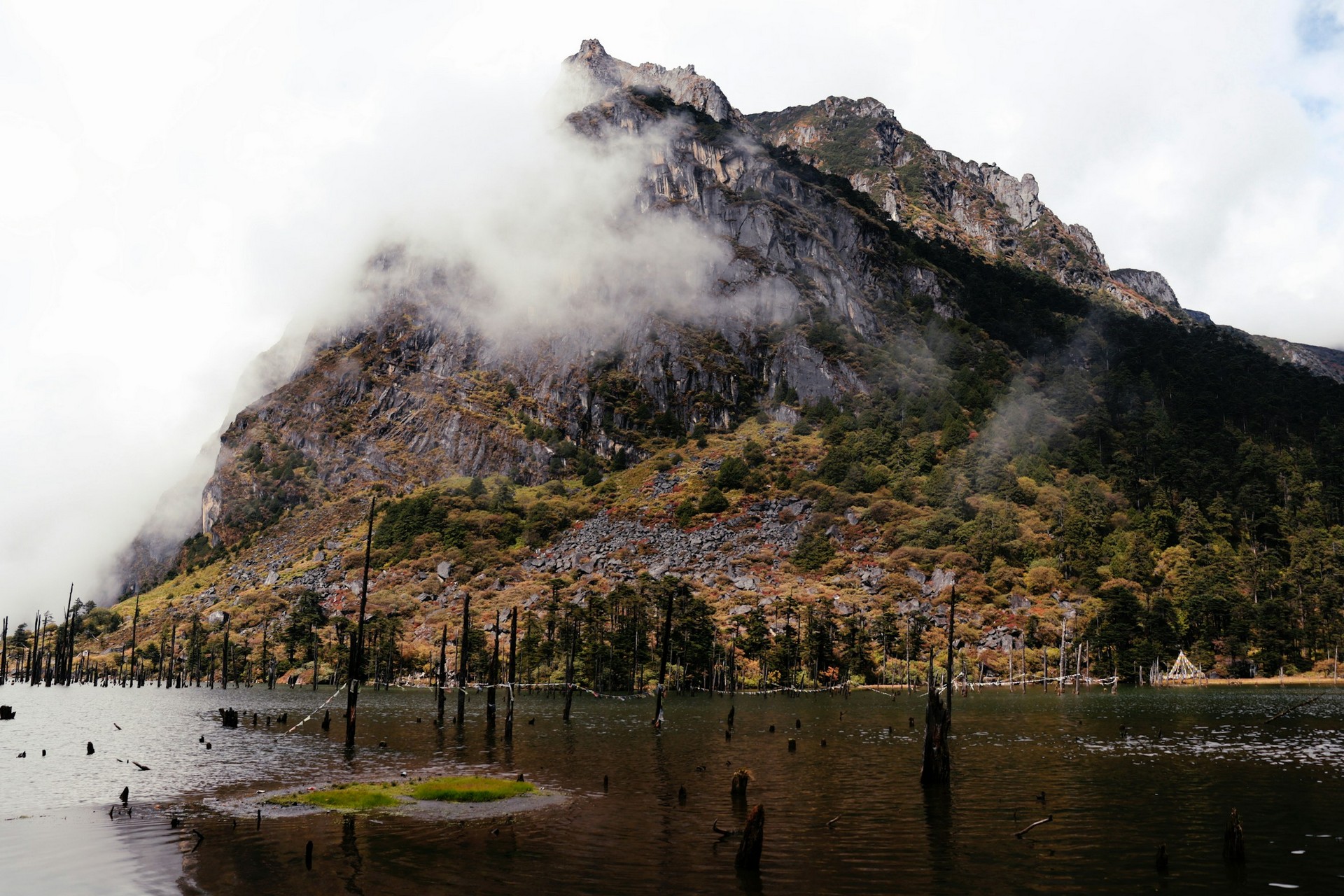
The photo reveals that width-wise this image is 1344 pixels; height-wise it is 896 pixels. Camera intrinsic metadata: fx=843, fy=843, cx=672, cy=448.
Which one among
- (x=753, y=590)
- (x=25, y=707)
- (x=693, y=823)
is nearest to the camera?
(x=693, y=823)

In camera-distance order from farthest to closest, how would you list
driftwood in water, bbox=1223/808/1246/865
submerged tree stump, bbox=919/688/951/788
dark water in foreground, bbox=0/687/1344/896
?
submerged tree stump, bbox=919/688/951/788 → driftwood in water, bbox=1223/808/1246/865 → dark water in foreground, bbox=0/687/1344/896

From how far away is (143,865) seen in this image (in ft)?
95.1

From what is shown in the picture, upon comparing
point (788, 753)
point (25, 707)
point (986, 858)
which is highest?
point (986, 858)

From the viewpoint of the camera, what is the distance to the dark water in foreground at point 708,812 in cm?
2694

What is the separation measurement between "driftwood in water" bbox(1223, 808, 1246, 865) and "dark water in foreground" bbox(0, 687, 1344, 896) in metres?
0.43

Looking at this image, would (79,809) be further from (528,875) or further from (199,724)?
(199,724)

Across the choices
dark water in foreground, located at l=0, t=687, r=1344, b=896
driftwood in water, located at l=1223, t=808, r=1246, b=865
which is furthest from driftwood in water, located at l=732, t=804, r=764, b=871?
driftwood in water, located at l=1223, t=808, r=1246, b=865

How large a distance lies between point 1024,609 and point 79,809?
16537 cm

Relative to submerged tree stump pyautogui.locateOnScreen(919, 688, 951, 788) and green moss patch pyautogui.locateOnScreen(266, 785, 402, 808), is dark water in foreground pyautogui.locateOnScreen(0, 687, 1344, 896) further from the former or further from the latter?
green moss patch pyautogui.locateOnScreen(266, 785, 402, 808)

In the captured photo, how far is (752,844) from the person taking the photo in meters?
27.6

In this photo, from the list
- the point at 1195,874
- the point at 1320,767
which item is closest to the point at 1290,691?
the point at 1320,767

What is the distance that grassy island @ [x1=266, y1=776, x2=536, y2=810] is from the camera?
130 feet

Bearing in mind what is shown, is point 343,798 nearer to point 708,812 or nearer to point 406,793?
point 406,793

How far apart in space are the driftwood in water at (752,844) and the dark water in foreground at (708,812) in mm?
994
